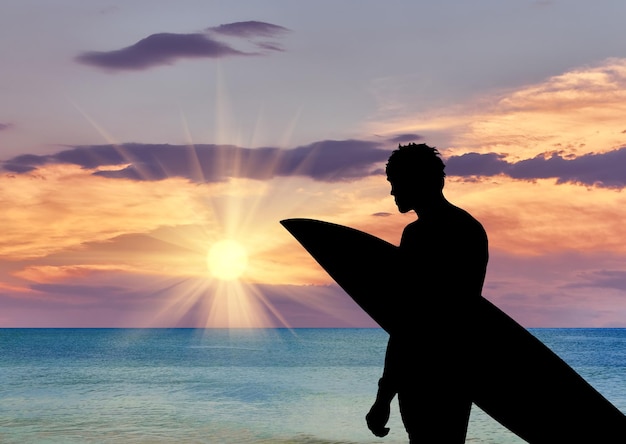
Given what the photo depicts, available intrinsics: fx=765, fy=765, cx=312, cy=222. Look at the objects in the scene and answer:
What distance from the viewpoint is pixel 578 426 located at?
162 inches

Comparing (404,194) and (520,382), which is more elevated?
(404,194)

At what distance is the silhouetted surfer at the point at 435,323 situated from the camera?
131 inches

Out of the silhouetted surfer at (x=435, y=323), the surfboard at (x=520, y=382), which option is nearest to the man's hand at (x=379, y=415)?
the silhouetted surfer at (x=435, y=323)

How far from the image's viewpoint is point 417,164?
11.4 ft

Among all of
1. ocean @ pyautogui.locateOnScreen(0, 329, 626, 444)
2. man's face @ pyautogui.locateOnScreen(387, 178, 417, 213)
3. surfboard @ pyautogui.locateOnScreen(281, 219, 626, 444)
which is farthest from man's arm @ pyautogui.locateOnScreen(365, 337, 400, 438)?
ocean @ pyautogui.locateOnScreen(0, 329, 626, 444)

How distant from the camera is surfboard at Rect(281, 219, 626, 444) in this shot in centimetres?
399

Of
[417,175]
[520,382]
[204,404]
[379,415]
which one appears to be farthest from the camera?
[204,404]

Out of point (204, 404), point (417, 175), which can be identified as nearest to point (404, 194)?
point (417, 175)

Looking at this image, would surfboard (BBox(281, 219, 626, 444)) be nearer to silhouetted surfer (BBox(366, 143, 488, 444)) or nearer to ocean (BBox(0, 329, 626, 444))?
silhouetted surfer (BBox(366, 143, 488, 444))

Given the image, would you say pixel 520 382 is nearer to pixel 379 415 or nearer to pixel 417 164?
pixel 379 415

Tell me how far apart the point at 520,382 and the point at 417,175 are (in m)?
1.40

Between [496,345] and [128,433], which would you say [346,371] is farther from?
[496,345]

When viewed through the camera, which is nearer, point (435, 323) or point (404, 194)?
point (435, 323)

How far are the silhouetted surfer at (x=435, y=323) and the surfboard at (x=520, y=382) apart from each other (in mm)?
495
